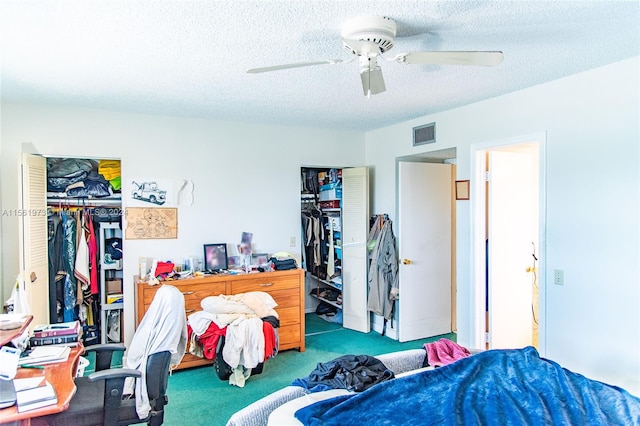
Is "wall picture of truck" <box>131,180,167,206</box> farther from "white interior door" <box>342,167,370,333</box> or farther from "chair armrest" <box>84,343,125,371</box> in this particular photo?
"white interior door" <box>342,167,370,333</box>

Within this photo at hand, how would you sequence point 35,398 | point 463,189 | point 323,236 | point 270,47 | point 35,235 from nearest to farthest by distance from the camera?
point 35,398
point 270,47
point 35,235
point 463,189
point 323,236

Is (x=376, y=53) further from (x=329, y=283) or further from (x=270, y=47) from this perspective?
(x=329, y=283)

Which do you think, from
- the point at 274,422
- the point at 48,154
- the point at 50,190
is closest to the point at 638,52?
the point at 274,422

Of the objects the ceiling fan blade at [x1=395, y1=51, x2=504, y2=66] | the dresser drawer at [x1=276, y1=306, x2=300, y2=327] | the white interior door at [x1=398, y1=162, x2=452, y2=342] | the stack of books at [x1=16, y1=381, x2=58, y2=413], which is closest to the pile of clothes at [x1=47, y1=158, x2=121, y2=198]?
the dresser drawer at [x1=276, y1=306, x2=300, y2=327]

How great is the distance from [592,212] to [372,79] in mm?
1833

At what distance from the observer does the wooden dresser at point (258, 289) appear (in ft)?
12.0

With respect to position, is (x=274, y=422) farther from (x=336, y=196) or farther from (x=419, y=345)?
(x=336, y=196)

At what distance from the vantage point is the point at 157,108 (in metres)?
3.70

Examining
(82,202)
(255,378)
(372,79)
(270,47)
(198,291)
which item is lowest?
(255,378)

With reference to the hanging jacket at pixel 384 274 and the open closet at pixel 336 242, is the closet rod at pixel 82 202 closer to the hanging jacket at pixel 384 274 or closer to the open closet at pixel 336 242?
the open closet at pixel 336 242

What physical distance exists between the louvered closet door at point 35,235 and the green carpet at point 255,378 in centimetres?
129

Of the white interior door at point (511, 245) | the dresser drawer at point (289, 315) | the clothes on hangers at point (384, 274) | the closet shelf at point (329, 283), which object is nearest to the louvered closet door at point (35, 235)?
the dresser drawer at point (289, 315)

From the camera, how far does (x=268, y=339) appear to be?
338 centimetres

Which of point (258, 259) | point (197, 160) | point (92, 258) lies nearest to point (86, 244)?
point (92, 258)
